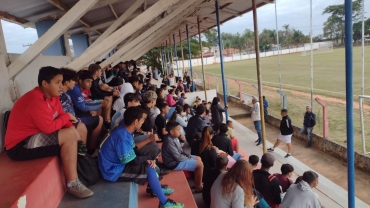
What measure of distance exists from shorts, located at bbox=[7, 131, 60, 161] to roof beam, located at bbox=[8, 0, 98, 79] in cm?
107

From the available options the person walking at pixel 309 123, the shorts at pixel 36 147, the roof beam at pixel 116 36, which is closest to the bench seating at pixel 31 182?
the shorts at pixel 36 147

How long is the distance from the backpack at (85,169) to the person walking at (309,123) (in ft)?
21.2

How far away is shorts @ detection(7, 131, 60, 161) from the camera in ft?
7.62

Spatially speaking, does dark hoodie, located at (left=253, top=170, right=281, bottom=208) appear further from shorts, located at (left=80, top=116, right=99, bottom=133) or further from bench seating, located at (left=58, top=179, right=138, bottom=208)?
shorts, located at (left=80, top=116, right=99, bottom=133)

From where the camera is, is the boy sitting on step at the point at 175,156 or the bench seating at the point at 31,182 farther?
the boy sitting on step at the point at 175,156

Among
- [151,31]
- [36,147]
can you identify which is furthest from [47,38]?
[151,31]

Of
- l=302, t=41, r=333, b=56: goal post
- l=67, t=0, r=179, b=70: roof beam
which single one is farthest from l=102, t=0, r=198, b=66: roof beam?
l=302, t=41, r=333, b=56: goal post

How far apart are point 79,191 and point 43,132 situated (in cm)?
56

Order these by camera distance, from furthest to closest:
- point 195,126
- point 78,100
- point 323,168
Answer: point 323,168 → point 195,126 → point 78,100

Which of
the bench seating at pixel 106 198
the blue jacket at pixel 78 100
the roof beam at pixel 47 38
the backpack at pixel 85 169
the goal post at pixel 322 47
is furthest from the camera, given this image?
the goal post at pixel 322 47

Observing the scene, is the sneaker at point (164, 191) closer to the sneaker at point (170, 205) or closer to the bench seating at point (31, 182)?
the sneaker at point (170, 205)

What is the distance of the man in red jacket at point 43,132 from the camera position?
227cm

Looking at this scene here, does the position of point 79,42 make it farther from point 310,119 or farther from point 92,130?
point 310,119

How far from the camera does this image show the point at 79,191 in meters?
2.35
